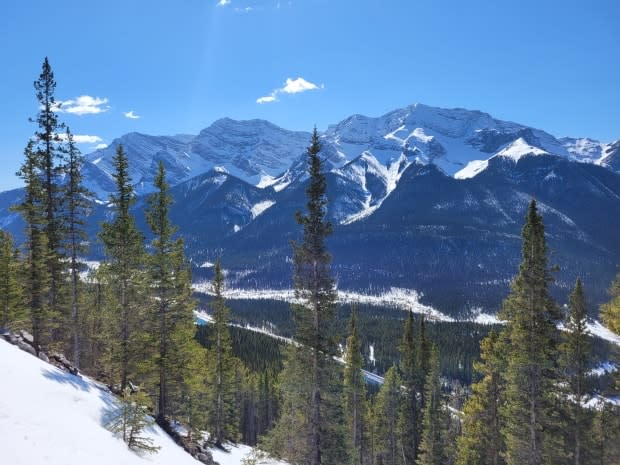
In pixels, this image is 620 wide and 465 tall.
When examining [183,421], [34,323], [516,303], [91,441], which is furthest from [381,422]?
[91,441]

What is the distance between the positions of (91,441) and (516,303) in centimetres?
1966

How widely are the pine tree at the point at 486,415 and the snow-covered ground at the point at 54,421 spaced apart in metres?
20.6

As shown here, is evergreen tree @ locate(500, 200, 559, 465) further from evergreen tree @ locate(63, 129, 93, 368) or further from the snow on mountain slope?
evergreen tree @ locate(63, 129, 93, 368)

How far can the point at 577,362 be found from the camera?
85.9 feet

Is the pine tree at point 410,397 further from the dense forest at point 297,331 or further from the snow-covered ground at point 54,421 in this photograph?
the snow-covered ground at point 54,421

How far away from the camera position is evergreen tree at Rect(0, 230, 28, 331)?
88.3ft

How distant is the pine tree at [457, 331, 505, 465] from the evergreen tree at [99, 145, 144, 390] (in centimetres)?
2212

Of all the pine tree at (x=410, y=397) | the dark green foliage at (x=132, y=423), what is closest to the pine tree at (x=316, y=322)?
the dark green foliage at (x=132, y=423)

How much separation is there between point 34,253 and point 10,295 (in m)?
2.90

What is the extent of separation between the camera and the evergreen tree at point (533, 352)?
22500 millimetres

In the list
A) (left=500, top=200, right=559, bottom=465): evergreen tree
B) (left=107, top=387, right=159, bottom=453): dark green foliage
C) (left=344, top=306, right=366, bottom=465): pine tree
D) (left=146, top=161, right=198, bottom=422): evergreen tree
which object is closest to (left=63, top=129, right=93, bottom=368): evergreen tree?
(left=146, top=161, right=198, bottom=422): evergreen tree

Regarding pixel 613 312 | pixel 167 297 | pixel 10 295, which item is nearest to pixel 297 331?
pixel 167 297

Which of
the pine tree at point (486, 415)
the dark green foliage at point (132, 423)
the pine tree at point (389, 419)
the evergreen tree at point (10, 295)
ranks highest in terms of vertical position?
the evergreen tree at point (10, 295)

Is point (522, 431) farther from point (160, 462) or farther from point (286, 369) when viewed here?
point (160, 462)
